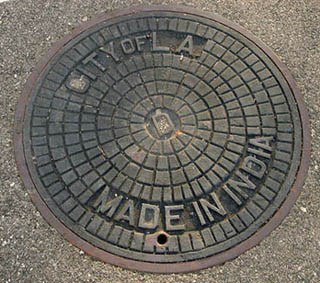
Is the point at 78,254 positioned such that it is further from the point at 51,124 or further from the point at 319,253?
the point at 319,253

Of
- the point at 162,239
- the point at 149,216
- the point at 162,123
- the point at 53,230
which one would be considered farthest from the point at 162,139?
the point at 53,230

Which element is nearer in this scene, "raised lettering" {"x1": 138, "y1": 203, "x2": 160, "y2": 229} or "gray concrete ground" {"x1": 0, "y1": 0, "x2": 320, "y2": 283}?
"gray concrete ground" {"x1": 0, "y1": 0, "x2": 320, "y2": 283}

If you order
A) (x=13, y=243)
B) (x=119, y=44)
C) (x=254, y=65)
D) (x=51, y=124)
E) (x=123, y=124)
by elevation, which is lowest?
(x=13, y=243)

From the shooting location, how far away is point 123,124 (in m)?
3.06

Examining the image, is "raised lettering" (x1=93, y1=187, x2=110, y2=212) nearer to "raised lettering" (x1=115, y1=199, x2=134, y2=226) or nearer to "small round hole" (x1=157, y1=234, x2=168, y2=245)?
"raised lettering" (x1=115, y1=199, x2=134, y2=226)

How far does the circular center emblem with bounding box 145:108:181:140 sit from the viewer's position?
9.97 ft

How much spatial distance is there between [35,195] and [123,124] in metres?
0.79

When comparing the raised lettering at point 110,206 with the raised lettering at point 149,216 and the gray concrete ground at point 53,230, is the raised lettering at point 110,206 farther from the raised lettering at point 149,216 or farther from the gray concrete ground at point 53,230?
the gray concrete ground at point 53,230

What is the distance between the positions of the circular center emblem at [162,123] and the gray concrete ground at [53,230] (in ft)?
3.17

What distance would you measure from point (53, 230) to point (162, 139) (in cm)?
97

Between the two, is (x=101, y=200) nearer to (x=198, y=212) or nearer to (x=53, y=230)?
(x=53, y=230)

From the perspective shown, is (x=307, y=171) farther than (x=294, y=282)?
Yes

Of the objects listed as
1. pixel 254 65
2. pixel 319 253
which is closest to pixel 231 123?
pixel 254 65

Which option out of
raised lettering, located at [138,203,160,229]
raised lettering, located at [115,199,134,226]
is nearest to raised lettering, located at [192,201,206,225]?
raised lettering, located at [138,203,160,229]
